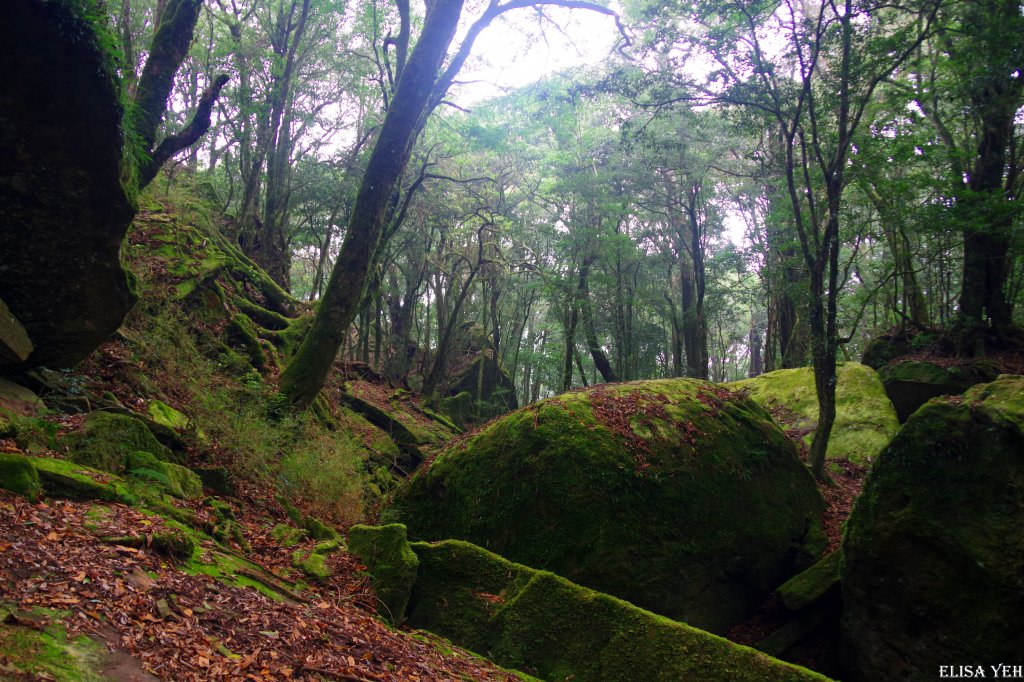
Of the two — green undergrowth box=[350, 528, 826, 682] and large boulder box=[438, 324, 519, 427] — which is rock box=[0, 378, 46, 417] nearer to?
green undergrowth box=[350, 528, 826, 682]

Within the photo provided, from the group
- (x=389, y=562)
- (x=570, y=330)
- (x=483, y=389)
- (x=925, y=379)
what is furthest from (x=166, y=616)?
(x=483, y=389)

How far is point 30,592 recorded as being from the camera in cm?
227

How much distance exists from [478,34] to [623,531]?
8839 mm

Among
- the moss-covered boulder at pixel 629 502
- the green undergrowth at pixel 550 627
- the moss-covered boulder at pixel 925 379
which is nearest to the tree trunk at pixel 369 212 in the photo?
the moss-covered boulder at pixel 629 502

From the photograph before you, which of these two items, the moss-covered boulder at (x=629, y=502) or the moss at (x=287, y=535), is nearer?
the moss at (x=287, y=535)

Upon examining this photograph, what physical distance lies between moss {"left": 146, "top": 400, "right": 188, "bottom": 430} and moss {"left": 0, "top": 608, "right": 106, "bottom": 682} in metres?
3.98

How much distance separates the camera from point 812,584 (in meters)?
6.01

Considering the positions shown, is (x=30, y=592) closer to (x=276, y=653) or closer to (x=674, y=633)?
(x=276, y=653)

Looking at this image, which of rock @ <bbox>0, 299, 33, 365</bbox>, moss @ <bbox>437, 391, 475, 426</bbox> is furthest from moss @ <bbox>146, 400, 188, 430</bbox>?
moss @ <bbox>437, 391, 475, 426</bbox>

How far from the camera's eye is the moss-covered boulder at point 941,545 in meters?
4.46

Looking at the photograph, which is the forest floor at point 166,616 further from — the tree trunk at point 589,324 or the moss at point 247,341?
the tree trunk at point 589,324

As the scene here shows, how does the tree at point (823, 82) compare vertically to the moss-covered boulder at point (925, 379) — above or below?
above

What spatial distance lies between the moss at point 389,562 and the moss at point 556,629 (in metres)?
0.25

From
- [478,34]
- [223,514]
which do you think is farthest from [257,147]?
[223,514]
